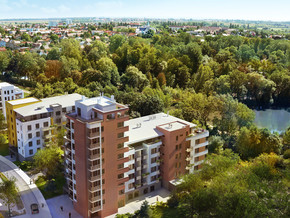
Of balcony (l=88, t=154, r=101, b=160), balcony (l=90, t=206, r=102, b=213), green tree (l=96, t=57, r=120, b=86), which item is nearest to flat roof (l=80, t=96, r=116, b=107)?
balcony (l=88, t=154, r=101, b=160)

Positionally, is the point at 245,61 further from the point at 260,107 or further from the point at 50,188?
the point at 50,188

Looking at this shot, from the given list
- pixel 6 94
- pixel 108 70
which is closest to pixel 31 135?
pixel 6 94

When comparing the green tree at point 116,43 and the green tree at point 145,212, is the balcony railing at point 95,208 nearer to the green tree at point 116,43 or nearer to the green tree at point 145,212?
the green tree at point 145,212

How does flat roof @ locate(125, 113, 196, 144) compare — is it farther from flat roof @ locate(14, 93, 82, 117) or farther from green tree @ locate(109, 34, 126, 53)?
Result: green tree @ locate(109, 34, 126, 53)

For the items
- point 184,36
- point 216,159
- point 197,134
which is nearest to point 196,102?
point 197,134

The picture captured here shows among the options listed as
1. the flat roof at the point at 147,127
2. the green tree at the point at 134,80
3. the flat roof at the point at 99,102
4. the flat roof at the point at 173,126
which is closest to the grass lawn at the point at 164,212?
the flat roof at the point at 147,127

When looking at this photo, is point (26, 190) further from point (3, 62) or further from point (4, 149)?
point (3, 62)
